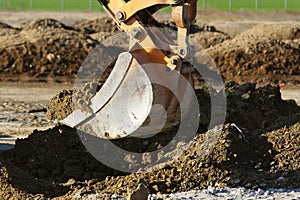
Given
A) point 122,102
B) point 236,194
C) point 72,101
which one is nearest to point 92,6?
point 72,101

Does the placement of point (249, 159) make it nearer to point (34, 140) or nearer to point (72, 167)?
point (72, 167)

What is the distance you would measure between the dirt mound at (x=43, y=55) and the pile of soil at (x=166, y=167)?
9656 millimetres

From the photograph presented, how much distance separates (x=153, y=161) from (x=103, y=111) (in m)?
1.01

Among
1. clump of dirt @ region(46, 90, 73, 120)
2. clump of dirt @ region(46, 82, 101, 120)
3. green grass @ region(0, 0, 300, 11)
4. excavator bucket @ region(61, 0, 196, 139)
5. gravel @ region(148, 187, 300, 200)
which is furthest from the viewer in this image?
green grass @ region(0, 0, 300, 11)

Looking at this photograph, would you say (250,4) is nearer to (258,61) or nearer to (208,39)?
(208,39)

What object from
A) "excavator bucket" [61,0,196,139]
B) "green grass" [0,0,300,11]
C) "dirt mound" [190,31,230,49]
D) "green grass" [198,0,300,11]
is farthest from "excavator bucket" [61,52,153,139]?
"green grass" [198,0,300,11]

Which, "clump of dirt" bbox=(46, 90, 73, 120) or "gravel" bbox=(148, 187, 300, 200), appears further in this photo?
"clump of dirt" bbox=(46, 90, 73, 120)

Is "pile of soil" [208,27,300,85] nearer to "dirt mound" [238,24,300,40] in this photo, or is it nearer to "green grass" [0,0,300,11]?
"dirt mound" [238,24,300,40]

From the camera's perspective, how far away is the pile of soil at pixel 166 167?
932cm

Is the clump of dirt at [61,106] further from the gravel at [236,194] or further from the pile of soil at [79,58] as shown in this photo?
the pile of soil at [79,58]

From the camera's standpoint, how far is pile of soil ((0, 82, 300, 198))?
9.32 metres

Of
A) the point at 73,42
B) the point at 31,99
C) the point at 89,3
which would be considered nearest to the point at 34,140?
the point at 31,99

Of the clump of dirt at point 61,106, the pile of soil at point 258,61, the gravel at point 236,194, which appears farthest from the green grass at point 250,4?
the gravel at point 236,194

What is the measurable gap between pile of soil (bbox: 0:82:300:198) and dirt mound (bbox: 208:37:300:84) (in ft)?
31.5
